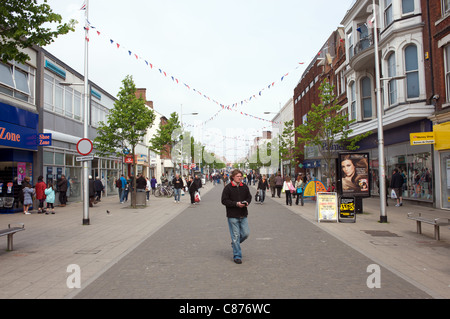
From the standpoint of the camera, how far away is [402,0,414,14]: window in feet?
59.3

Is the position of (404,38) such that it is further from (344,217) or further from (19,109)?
(19,109)

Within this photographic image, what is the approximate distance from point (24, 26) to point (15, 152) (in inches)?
437

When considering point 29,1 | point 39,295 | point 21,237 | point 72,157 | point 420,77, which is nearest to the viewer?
point 39,295

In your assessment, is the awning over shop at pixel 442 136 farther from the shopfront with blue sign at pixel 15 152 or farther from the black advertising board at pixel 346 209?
the shopfront with blue sign at pixel 15 152

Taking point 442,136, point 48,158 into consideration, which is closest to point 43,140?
point 48,158

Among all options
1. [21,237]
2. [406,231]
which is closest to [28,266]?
[21,237]

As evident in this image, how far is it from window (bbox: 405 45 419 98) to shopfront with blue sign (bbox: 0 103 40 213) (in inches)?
717

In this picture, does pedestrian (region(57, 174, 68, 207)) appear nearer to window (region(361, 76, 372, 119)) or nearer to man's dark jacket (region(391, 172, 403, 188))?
man's dark jacket (region(391, 172, 403, 188))

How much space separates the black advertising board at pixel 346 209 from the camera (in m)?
13.1

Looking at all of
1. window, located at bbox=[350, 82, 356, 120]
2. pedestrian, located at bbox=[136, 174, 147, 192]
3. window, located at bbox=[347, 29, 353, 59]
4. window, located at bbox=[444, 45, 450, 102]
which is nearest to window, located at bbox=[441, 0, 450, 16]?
window, located at bbox=[444, 45, 450, 102]

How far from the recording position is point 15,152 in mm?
17844

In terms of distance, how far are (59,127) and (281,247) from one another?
17777 mm

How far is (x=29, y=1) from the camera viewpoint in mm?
8492

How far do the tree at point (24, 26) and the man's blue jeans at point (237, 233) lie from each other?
19.9 feet
